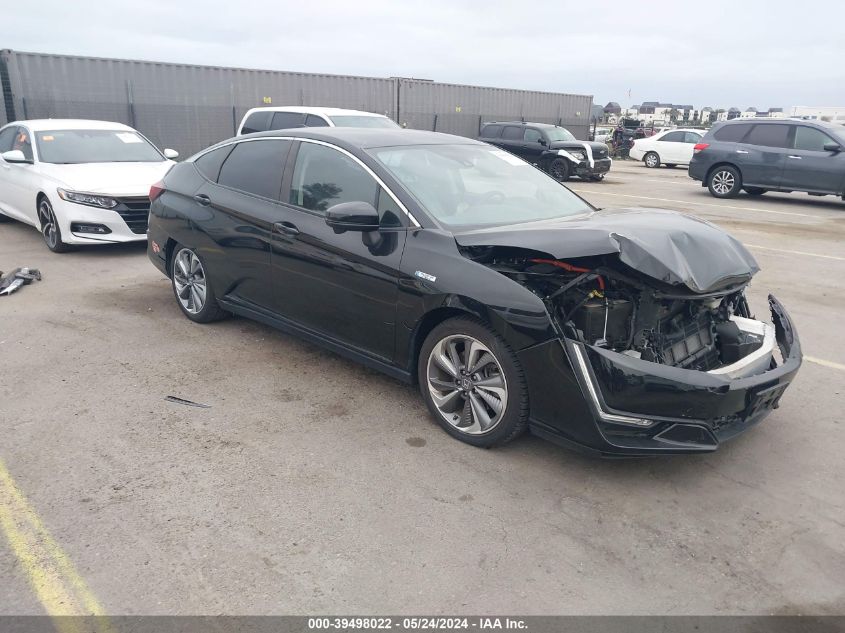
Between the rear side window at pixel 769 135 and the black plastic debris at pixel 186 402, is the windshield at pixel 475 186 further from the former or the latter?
the rear side window at pixel 769 135

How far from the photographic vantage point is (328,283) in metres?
4.46

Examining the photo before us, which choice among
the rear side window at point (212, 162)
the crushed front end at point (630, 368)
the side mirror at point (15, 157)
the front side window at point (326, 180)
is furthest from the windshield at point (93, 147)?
the crushed front end at point (630, 368)

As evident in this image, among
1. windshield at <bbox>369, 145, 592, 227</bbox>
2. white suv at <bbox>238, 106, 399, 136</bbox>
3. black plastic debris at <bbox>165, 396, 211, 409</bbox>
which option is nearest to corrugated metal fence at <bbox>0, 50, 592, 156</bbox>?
white suv at <bbox>238, 106, 399, 136</bbox>

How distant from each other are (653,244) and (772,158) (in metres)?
13.4

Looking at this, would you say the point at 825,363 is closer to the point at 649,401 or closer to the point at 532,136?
the point at 649,401

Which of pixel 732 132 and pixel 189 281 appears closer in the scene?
pixel 189 281

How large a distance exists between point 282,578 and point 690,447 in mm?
1993

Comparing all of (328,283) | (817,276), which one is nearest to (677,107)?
(817,276)

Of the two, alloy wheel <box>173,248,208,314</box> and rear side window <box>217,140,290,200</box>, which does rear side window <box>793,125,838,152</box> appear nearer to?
rear side window <box>217,140,290,200</box>

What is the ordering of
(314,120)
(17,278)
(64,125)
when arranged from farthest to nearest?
(314,120), (64,125), (17,278)

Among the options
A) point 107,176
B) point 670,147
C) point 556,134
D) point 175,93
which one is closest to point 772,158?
point 556,134

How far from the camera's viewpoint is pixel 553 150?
19484 mm

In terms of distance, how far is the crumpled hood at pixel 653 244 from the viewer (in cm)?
336

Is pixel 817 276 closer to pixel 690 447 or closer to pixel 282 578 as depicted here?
pixel 690 447
